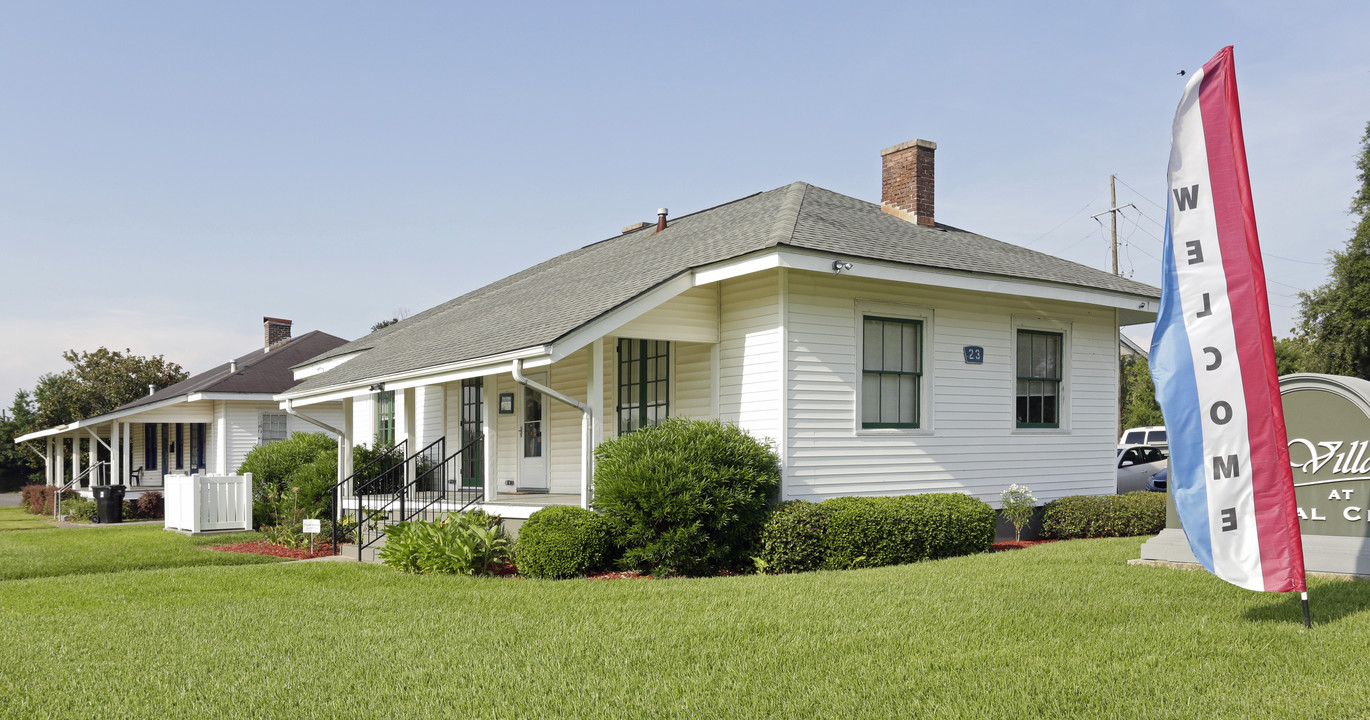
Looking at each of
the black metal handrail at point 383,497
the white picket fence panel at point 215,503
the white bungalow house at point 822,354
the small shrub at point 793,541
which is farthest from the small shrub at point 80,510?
the small shrub at point 793,541

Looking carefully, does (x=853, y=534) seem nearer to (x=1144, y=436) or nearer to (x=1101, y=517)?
(x=1101, y=517)

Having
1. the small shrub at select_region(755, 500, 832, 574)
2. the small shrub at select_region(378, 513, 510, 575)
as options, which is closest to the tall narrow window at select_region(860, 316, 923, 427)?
the small shrub at select_region(755, 500, 832, 574)

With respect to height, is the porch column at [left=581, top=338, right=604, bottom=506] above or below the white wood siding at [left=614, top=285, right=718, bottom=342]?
below

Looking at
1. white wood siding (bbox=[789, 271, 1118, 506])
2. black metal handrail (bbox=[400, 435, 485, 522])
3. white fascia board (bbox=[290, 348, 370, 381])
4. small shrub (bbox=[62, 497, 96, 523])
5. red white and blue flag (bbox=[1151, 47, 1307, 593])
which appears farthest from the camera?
small shrub (bbox=[62, 497, 96, 523])

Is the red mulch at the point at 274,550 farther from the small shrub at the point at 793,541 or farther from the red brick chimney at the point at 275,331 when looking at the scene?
the red brick chimney at the point at 275,331

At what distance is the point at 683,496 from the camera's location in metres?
10.5

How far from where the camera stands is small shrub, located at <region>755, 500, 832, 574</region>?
36.0 feet

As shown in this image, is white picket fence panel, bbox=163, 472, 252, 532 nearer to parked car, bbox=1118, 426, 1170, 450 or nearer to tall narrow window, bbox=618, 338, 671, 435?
tall narrow window, bbox=618, 338, 671, 435

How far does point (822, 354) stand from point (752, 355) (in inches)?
34.2

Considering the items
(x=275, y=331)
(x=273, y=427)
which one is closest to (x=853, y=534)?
(x=273, y=427)

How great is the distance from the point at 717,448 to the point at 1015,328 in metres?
5.77

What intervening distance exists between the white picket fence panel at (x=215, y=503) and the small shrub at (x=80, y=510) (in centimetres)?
805

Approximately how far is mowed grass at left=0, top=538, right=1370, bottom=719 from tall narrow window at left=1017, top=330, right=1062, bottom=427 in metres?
5.05

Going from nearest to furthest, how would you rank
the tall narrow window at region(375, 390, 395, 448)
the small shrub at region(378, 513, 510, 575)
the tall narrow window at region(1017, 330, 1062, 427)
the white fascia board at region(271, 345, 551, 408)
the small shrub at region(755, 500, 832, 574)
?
the small shrub at region(755, 500, 832, 574), the white fascia board at region(271, 345, 551, 408), the small shrub at region(378, 513, 510, 575), the tall narrow window at region(1017, 330, 1062, 427), the tall narrow window at region(375, 390, 395, 448)
